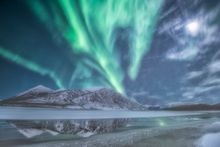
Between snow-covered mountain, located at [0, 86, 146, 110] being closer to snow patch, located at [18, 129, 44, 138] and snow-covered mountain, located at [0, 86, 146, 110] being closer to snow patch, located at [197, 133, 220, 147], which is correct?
snow patch, located at [18, 129, 44, 138]

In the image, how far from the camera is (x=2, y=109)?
12695 mm

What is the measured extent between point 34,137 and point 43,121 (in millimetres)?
3141

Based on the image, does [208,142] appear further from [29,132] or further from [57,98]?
[57,98]

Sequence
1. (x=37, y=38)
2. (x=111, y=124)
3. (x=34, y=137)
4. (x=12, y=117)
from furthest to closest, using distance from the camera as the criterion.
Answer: (x=111, y=124), (x=37, y=38), (x=12, y=117), (x=34, y=137)

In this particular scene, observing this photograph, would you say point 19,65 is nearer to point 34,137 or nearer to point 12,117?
point 12,117

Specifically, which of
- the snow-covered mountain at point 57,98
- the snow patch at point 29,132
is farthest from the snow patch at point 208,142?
the snow-covered mountain at point 57,98

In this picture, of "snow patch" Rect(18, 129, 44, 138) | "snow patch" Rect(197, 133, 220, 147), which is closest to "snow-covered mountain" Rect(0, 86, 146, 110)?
"snow patch" Rect(18, 129, 44, 138)

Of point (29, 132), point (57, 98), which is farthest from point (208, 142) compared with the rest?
point (57, 98)

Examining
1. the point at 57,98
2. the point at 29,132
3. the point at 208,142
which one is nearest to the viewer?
the point at 208,142

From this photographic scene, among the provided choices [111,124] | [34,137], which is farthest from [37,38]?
[111,124]

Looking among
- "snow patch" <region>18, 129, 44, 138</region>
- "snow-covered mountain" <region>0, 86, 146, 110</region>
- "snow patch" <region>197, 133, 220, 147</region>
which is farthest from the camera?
"snow-covered mountain" <region>0, 86, 146, 110</region>

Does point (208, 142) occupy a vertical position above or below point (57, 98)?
below

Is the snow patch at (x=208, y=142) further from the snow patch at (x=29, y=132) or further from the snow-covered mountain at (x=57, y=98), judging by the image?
the snow-covered mountain at (x=57, y=98)

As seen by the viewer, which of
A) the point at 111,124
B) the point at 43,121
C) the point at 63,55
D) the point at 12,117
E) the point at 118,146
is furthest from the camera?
the point at 111,124
